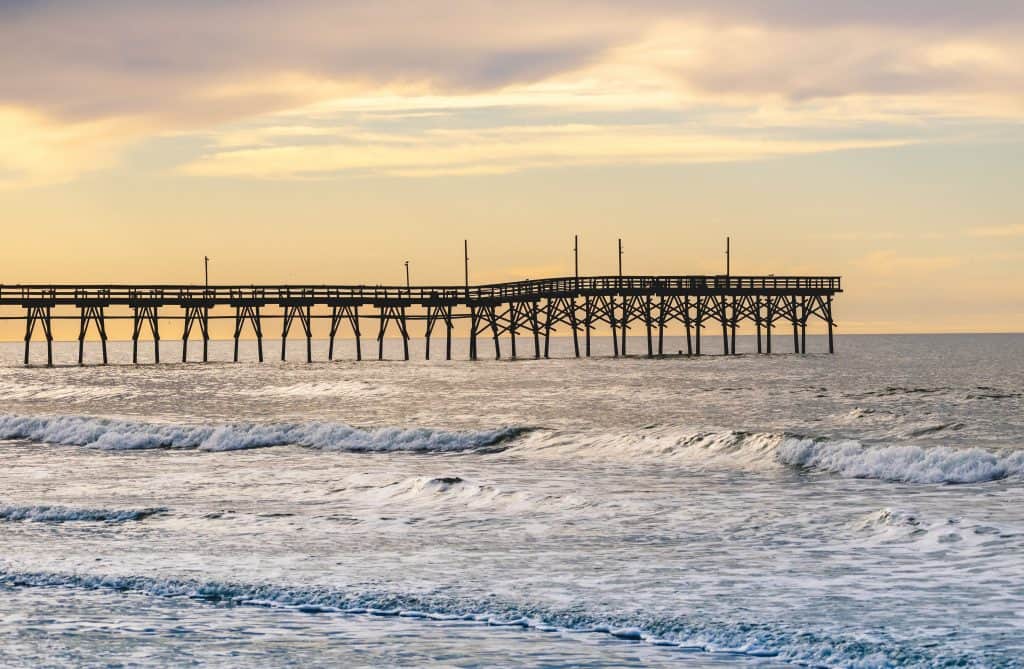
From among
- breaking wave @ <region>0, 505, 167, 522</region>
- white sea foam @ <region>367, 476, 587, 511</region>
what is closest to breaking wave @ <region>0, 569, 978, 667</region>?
breaking wave @ <region>0, 505, 167, 522</region>

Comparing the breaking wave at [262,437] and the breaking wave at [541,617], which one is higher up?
the breaking wave at [541,617]

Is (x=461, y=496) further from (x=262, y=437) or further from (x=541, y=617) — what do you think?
(x=262, y=437)

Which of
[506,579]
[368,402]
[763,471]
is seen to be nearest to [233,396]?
[368,402]

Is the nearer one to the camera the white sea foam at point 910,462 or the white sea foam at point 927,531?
the white sea foam at point 927,531

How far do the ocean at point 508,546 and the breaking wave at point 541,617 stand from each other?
3 cm

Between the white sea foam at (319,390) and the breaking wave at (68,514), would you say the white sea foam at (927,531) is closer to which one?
the breaking wave at (68,514)

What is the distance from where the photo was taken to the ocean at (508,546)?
974 centimetres

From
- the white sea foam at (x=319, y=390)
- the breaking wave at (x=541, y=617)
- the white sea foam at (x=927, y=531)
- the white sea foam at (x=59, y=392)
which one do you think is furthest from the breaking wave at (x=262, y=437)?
the white sea foam at (x=319, y=390)

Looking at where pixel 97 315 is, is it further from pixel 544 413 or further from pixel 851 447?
pixel 851 447

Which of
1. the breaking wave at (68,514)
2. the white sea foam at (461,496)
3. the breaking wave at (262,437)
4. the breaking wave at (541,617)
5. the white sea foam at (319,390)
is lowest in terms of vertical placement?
the white sea foam at (319,390)

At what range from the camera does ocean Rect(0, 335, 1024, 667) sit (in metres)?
9.74

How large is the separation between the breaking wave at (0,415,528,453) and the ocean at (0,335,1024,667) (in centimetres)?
10

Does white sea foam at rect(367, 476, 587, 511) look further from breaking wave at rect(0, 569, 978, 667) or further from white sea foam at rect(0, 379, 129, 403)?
white sea foam at rect(0, 379, 129, 403)

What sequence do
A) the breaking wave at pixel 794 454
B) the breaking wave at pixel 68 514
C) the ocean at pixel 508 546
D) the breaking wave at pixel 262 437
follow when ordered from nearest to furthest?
the ocean at pixel 508 546 → the breaking wave at pixel 68 514 → the breaking wave at pixel 794 454 → the breaking wave at pixel 262 437
